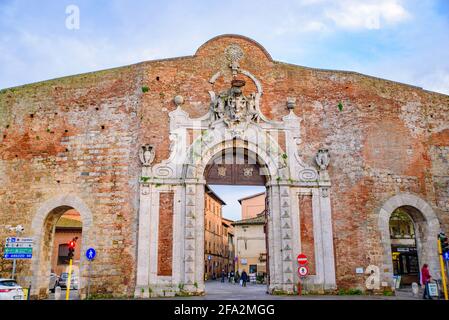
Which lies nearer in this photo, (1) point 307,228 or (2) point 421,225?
(1) point 307,228

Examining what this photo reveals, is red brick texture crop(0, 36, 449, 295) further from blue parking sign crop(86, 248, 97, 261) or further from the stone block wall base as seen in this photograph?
the stone block wall base

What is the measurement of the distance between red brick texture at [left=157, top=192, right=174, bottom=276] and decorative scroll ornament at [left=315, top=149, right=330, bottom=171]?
18.5ft

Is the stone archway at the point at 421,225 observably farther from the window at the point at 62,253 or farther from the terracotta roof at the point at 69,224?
the window at the point at 62,253

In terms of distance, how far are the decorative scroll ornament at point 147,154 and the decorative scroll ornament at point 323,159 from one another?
619cm

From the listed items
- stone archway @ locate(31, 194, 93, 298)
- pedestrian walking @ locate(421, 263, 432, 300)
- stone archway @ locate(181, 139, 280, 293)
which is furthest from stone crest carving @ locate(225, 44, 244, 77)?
pedestrian walking @ locate(421, 263, 432, 300)

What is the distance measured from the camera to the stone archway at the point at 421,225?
14992 mm

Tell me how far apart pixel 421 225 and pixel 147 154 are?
1084cm

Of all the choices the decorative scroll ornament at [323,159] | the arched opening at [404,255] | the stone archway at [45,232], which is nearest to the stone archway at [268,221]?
the decorative scroll ornament at [323,159]

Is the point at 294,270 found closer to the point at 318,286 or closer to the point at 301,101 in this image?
the point at 318,286

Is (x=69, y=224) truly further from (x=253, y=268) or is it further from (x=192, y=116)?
(x=192, y=116)

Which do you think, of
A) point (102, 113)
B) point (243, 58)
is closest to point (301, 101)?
point (243, 58)

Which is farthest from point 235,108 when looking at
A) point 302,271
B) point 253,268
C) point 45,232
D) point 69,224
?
point 253,268

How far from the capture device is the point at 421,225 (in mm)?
15758

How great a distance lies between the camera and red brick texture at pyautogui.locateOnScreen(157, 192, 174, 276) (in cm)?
1404
